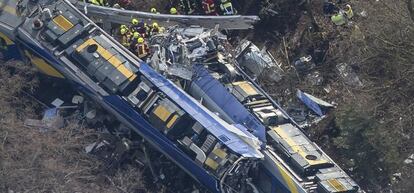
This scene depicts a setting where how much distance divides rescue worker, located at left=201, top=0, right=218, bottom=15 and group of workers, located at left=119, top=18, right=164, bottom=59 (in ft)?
5.95

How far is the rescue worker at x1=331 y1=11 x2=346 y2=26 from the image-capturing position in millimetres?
21094

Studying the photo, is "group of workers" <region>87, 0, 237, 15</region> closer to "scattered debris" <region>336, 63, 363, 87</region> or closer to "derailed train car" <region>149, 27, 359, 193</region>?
"derailed train car" <region>149, 27, 359, 193</region>

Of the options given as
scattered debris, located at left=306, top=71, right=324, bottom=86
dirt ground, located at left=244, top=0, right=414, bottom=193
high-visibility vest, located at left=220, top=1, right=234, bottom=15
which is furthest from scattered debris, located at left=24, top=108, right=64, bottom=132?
scattered debris, located at left=306, top=71, right=324, bottom=86

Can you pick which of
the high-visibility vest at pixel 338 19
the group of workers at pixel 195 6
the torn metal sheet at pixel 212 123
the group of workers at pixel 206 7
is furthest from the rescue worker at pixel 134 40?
the high-visibility vest at pixel 338 19

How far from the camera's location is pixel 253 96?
18688 mm

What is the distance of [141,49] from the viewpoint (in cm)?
1980

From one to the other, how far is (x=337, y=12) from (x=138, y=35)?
6765 millimetres

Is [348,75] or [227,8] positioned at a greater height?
[227,8]

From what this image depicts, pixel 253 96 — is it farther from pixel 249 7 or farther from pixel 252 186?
pixel 249 7

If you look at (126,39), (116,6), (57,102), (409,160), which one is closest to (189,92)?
(126,39)

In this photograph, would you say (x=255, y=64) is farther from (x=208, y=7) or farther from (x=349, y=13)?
(x=349, y=13)

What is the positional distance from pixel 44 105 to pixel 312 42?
353 inches

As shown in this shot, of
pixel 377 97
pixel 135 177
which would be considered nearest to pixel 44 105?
pixel 135 177

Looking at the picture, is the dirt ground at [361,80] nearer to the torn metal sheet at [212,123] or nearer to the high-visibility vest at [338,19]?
the high-visibility vest at [338,19]
